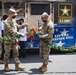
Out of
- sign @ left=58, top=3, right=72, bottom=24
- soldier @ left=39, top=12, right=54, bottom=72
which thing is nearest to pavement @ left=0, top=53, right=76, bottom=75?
soldier @ left=39, top=12, right=54, bottom=72

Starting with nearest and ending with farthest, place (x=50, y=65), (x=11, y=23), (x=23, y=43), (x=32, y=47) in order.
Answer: (x=11, y=23) → (x=50, y=65) → (x=23, y=43) → (x=32, y=47)

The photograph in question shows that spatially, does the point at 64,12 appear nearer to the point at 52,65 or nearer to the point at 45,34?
the point at 52,65

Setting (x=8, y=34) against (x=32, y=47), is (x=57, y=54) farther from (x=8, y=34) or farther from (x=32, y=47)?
(x=8, y=34)

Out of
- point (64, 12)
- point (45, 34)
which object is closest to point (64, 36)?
point (64, 12)

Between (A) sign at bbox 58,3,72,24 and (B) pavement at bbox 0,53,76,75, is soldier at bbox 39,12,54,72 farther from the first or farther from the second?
(A) sign at bbox 58,3,72,24

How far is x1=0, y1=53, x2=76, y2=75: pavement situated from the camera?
31.0 feet

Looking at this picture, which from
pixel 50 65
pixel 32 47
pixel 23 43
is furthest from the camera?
pixel 32 47

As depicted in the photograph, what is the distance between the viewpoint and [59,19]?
A: 44.1 feet

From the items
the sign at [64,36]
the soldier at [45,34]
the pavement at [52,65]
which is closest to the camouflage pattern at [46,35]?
the soldier at [45,34]

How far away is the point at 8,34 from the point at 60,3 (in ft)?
15.4

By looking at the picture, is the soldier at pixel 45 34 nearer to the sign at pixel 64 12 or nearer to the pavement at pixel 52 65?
the pavement at pixel 52 65

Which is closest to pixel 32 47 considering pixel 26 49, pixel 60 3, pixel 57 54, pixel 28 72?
pixel 26 49

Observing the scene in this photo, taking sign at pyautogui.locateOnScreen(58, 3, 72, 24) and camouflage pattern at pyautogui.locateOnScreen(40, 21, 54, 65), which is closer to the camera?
camouflage pattern at pyautogui.locateOnScreen(40, 21, 54, 65)

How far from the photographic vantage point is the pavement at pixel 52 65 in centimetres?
944
